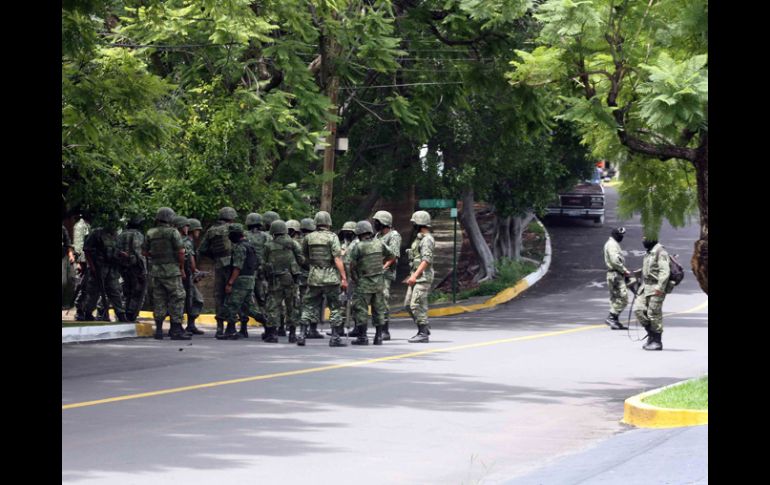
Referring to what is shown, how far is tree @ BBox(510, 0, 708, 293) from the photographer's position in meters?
13.0

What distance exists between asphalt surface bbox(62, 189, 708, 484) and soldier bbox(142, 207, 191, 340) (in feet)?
1.77

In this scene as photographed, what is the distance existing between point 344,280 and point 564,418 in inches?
307

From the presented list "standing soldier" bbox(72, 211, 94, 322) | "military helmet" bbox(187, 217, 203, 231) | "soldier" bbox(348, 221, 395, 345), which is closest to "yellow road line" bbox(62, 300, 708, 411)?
"soldier" bbox(348, 221, 395, 345)

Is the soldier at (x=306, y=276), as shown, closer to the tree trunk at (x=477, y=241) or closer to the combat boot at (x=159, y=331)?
the combat boot at (x=159, y=331)

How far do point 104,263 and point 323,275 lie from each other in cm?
474

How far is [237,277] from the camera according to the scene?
68.8 ft

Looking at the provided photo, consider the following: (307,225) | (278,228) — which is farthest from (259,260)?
(307,225)

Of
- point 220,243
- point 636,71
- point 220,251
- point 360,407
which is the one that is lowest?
point 360,407

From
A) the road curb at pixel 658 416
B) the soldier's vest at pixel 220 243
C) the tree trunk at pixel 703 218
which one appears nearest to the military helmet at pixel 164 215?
the soldier's vest at pixel 220 243

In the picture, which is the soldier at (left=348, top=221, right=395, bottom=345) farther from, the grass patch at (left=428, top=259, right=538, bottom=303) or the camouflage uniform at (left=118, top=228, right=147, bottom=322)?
the grass patch at (left=428, top=259, right=538, bottom=303)

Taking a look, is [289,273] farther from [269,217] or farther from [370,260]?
[269,217]
